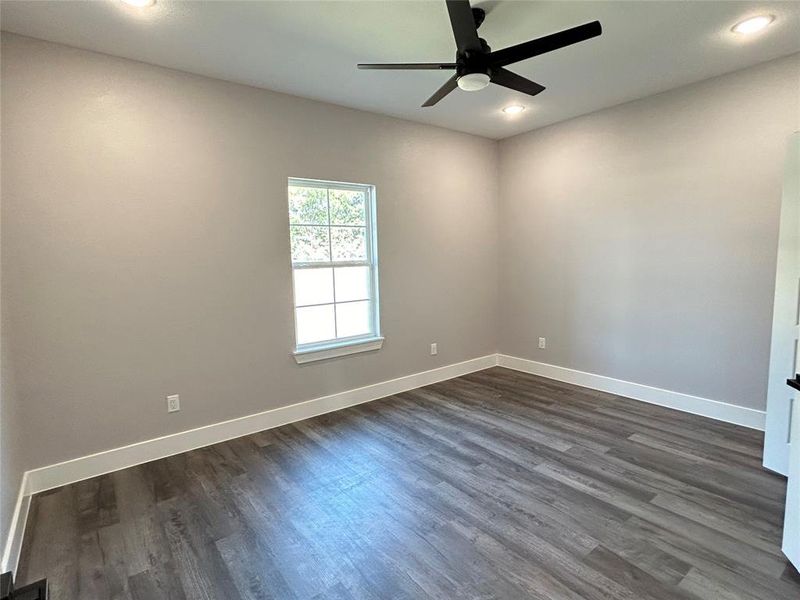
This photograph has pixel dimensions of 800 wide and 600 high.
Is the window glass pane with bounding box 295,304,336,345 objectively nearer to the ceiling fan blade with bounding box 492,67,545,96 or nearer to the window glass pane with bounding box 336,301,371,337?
the window glass pane with bounding box 336,301,371,337

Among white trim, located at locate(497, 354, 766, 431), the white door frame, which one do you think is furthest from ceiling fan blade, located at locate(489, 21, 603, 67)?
white trim, located at locate(497, 354, 766, 431)

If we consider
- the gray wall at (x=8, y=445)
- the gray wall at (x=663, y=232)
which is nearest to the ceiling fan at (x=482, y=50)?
the gray wall at (x=663, y=232)

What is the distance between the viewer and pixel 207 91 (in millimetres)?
3002

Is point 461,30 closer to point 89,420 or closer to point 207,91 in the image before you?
point 207,91

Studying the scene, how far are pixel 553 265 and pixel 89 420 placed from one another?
14.1 feet

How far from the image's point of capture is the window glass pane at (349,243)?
149 inches

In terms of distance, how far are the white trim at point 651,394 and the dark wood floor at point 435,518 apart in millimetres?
197

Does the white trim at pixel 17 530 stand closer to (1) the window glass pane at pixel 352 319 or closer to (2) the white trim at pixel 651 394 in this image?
(1) the window glass pane at pixel 352 319

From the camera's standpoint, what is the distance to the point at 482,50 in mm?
2037

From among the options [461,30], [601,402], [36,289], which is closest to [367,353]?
[601,402]

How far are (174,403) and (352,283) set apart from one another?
1.78 metres

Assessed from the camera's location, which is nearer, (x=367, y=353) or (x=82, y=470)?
(x=82, y=470)

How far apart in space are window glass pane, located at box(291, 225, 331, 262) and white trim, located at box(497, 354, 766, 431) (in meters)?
2.72

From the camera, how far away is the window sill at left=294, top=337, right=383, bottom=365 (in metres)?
3.58
